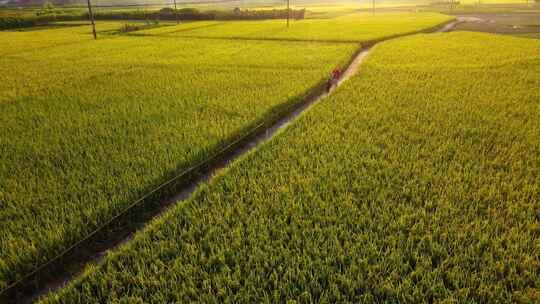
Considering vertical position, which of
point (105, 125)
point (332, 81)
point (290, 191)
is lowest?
point (290, 191)

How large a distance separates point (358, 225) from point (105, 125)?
510 cm

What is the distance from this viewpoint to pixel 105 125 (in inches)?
230

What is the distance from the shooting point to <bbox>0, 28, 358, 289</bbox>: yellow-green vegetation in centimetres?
333

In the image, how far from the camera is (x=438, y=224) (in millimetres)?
3057

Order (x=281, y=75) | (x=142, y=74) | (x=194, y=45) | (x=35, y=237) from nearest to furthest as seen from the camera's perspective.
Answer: (x=35, y=237)
(x=281, y=75)
(x=142, y=74)
(x=194, y=45)

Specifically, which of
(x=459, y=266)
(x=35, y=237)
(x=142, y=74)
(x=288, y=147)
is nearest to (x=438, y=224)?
(x=459, y=266)

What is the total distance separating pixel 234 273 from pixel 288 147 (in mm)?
2792

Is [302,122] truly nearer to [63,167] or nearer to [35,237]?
[63,167]

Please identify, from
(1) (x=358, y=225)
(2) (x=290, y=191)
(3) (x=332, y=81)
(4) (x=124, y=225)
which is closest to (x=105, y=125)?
(4) (x=124, y=225)

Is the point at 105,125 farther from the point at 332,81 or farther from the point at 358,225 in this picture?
the point at 332,81

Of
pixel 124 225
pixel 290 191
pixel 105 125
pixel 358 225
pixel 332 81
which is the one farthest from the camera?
pixel 332 81

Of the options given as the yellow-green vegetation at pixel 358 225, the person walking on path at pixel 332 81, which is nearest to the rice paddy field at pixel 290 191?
the yellow-green vegetation at pixel 358 225

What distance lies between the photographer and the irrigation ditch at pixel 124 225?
2.66 metres

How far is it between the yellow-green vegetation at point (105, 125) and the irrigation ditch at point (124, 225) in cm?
10
